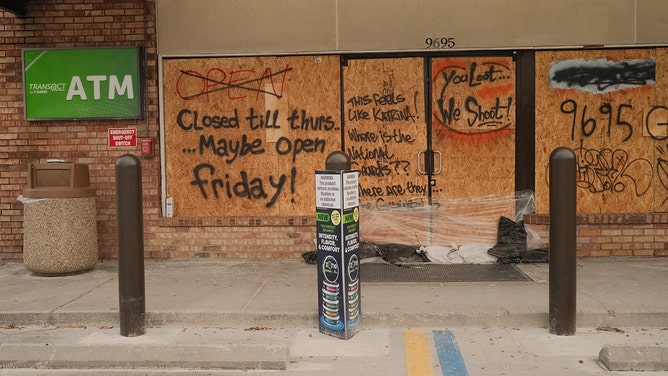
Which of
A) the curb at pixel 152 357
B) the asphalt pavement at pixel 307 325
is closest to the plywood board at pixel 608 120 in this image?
the asphalt pavement at pixel 307 325

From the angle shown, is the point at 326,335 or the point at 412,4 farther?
the point at 412,4

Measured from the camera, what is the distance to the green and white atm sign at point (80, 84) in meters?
8.25

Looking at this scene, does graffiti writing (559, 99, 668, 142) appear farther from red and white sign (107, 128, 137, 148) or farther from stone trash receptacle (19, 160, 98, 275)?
stone trash receptacle (19, 160, 98, 275)

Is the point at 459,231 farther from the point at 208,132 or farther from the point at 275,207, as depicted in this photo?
the point at 208,132

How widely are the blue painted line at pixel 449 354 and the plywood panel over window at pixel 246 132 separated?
337 cm

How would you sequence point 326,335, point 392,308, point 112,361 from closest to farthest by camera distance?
1. point 112,361
2. point 326,335
3. point 392,308

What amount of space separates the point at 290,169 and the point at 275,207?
0.55 meters

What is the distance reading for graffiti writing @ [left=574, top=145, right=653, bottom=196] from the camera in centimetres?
818

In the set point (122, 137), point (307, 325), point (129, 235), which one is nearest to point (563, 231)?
point (307, 325)

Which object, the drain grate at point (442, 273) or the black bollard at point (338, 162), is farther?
the drain grate at point (442, 273)

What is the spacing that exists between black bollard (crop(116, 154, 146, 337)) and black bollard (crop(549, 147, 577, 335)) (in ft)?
11.5

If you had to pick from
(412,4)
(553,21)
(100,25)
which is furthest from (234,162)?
(553,21)

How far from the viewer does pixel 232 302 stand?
613 cm

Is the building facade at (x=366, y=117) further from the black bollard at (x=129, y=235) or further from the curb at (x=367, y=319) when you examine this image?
the black bollard at (x=129, y=235)
